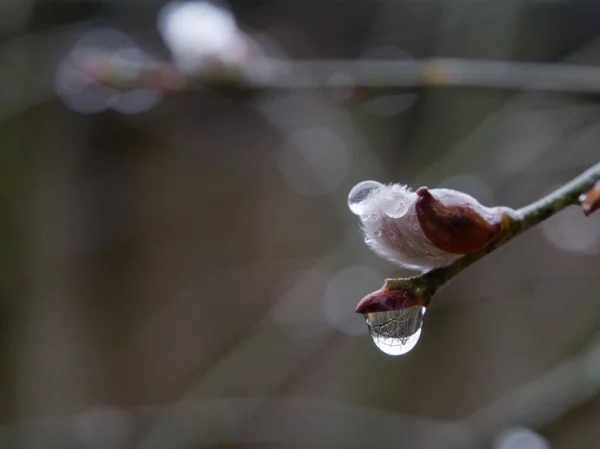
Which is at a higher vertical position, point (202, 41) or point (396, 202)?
point (202, 41)

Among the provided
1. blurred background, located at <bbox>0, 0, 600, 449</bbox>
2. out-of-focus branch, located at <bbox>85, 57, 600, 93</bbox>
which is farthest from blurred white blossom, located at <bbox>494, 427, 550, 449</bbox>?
out-of-focus branch, located at <bbox>85, 57, 600, 93</bbox>

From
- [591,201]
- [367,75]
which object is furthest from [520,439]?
[591,201]

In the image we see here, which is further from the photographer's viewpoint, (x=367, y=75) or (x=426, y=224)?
(x=367, y=75)

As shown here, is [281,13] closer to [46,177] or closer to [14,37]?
[14,37]

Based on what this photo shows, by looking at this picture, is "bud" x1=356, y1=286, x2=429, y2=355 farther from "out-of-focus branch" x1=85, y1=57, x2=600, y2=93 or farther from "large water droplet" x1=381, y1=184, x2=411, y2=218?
"out-of-focus branch" x1=85, y1=57, x2=600, y2=93

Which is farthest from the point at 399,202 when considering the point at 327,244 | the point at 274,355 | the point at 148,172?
the point at 148,172

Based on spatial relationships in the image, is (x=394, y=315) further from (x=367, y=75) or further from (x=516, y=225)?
(x=367, y=75)

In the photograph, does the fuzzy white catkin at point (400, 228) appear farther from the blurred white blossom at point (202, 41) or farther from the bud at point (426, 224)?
the blurred white blossom at point (202, 41)
